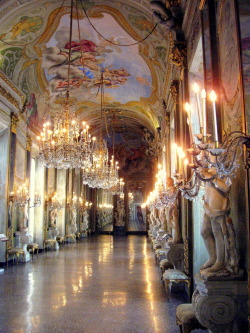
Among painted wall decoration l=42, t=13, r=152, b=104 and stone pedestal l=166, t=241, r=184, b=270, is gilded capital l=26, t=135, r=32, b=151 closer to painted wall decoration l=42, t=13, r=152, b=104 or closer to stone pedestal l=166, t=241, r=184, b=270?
painted wall decoration l=42, t=13, r=152, b=104

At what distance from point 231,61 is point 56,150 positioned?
537 cm

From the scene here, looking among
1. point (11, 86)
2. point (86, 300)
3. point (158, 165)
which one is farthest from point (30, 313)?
point (11, 86)

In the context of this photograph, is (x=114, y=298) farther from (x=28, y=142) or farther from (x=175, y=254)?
(x=28, y=142)

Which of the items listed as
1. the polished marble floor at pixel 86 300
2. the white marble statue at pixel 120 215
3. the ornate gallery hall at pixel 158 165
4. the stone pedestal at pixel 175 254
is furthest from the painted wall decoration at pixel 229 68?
the white marble statue at pixel 120 215

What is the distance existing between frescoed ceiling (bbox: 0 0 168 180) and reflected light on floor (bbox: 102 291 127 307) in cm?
620

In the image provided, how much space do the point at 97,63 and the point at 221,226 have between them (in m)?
11.5

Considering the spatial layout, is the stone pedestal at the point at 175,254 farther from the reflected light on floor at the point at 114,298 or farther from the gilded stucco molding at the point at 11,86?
the gilded stucco molding at the point at 11,86

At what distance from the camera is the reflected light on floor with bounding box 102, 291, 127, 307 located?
21.5 feet

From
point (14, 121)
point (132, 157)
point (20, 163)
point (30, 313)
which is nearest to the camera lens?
point (30, 313)

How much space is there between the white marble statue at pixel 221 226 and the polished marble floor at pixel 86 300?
176 cm

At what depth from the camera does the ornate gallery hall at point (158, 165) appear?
3861 mm

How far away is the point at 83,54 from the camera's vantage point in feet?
42.6

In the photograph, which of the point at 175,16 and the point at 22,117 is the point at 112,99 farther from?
the point at 175,16

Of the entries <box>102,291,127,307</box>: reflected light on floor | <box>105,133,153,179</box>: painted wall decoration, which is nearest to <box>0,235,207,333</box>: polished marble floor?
<box>102,291,127,307</box>: reflected light on floor
